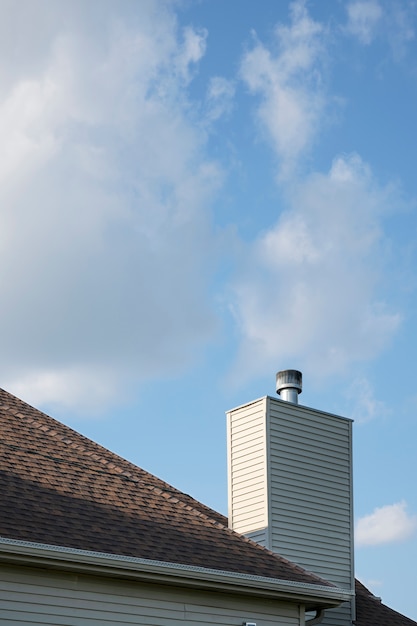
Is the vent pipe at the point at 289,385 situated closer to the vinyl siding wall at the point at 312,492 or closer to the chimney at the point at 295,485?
the chimney at the point at 295,485

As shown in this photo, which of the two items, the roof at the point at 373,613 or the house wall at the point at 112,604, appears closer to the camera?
the house wall at the point at 112,604

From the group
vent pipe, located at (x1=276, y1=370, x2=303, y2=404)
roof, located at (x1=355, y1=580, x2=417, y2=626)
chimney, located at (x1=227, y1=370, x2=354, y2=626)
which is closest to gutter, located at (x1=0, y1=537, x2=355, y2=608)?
chimney, located at (x1=227, y1=370, x2=354, y2=626)

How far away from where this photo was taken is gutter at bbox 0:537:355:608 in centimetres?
1064

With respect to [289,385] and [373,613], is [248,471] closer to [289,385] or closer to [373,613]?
[289,385]

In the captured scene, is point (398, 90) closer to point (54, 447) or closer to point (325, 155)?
point (325, 155)

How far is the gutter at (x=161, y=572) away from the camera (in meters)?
10.6

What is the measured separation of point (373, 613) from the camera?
56.5 feet

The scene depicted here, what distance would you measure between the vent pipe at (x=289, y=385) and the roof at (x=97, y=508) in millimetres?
2574

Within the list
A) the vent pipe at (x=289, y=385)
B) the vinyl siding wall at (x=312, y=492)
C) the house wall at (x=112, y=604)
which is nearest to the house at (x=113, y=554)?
the house wall at (x=112, y=604)

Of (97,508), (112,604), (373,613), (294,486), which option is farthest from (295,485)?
(112,604)

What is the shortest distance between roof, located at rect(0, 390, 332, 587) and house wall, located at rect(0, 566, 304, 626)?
35cm

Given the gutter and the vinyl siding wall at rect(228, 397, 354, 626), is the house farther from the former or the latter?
the vinyl siding wall at rect(228, 397, 354, 626)

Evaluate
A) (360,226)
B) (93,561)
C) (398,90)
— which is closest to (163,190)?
(360,226)

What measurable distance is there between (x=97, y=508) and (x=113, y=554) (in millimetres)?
1431
